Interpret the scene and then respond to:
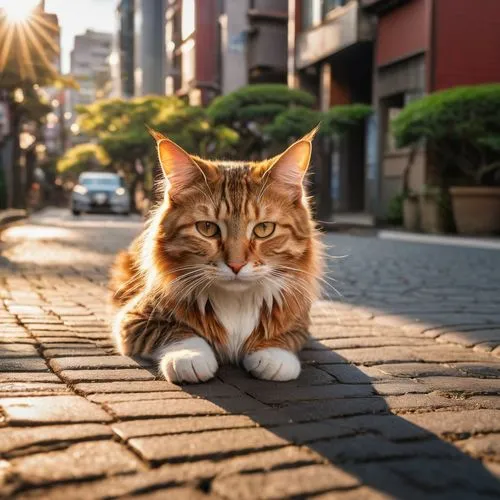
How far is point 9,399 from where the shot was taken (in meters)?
2.74

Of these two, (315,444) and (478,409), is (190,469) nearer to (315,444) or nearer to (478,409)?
(315,444)

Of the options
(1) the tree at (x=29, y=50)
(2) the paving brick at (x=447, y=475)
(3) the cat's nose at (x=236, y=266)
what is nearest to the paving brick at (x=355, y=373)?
(3) the cat's nose at (x=236, y=266)

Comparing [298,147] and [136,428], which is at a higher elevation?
[298,147]

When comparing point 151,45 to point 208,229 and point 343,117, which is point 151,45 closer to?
point 343,117

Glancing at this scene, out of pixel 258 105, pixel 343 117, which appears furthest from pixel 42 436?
pixel 258 105

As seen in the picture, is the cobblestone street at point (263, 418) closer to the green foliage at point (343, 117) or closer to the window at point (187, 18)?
the green foliage at point (343, 117)

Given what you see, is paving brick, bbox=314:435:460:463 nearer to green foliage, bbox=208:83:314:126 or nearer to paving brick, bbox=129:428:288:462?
paving brick, bbox=129:428:288:462

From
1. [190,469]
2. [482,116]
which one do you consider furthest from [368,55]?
[190,469]

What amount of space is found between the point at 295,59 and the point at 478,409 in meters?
26.8

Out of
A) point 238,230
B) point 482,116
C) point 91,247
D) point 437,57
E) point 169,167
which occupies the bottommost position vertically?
point 91,247

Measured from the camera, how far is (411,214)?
56.5ft

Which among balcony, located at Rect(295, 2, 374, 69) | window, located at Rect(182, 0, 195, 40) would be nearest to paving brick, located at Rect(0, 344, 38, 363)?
balcony, located at Rect(295, 2, 374, 69)

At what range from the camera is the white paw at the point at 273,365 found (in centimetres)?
323

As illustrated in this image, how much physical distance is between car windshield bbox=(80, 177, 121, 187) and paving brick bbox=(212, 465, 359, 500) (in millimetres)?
28111
